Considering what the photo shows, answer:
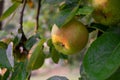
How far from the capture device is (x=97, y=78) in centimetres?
80

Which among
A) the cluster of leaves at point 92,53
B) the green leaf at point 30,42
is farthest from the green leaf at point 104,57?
the green leaf at point 30,42

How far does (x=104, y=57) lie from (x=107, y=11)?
0.13m

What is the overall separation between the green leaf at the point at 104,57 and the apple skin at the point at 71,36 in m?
0.07

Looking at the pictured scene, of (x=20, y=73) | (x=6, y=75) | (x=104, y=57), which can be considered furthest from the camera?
(x=6, y=75)

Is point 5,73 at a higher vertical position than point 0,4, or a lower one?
lower

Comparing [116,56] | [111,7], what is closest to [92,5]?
[111,7]

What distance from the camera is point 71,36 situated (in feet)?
3.04

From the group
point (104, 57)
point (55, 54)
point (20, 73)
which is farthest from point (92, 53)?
point (55, 54)

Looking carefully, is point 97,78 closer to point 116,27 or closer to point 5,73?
point 116,27

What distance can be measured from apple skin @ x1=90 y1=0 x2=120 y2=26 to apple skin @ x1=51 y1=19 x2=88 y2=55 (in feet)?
0.18

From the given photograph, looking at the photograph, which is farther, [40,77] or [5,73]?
[40,77]

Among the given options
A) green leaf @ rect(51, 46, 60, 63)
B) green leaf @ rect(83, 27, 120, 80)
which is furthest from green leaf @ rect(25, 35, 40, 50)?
green leaf @ rect(83, 27, 120, 80)

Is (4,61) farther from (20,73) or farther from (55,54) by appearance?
(55,54)

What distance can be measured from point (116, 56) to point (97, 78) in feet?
0.25
